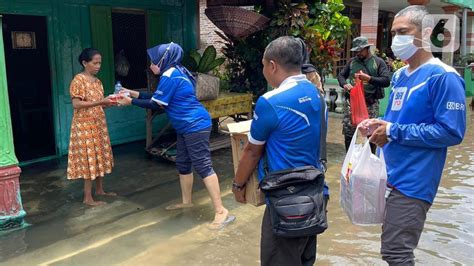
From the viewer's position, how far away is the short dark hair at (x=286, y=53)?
2.26m

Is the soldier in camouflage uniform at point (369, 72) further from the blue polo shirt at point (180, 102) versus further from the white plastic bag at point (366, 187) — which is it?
the white plastic bag at point (366, 187)

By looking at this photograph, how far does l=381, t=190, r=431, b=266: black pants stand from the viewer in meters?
2.28

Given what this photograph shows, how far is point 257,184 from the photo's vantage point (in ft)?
8.04

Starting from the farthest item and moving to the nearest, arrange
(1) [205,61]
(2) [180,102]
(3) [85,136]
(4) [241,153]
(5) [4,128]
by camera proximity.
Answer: (1) [205,61], (3) [85,136], (2) [180,102], (5) [4,128], (4) [241,153]

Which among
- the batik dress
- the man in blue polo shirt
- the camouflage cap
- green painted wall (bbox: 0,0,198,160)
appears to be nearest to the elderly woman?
the batik dress

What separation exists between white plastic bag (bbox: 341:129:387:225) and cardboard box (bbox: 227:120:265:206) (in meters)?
0.50

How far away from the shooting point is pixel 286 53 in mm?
2262

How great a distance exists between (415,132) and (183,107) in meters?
2.29

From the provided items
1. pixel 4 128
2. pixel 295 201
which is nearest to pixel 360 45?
pixel 295 201

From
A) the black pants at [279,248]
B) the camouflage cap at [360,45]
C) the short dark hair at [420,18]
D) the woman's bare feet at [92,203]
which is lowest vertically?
the woman's bare feet at [92,203]

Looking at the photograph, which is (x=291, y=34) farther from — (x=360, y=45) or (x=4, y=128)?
(x=4, y=128)

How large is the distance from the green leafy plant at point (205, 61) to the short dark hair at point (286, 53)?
Result: 4.29 m

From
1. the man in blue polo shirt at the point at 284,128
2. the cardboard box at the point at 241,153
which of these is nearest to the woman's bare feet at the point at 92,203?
the cardboard box at the point at 241,153

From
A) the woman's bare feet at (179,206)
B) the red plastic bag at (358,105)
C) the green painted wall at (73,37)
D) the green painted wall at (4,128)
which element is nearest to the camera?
the green painted wall at (4,128)
